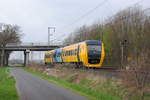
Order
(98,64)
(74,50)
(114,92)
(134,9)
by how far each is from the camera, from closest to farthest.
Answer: (114,92)
(98,64)
(74,50)
(134,9)

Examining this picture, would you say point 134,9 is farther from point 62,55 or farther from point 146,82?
point 146,82

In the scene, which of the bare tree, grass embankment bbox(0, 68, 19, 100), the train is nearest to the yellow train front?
the train

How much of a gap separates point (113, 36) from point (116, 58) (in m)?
4.16

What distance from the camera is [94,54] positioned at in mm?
35938

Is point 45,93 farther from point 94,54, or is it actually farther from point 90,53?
point 94,54

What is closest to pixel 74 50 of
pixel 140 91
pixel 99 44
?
pixel 99 44

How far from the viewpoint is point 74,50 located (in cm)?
4059

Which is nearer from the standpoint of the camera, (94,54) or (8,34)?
(94,54)

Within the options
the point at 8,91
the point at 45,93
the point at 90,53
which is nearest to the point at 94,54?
the point at 90,53

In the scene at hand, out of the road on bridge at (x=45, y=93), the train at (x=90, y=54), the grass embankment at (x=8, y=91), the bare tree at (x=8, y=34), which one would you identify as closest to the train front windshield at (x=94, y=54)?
the train at (x=90, y=54)

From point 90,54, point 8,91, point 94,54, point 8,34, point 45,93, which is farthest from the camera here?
point 8,34

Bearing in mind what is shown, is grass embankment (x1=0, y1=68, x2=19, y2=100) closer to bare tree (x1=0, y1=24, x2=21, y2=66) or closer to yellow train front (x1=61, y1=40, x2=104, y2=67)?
yellow train front (x1=61, y1=40, x2=104, y2=67)

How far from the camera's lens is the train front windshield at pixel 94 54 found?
35.6 metres

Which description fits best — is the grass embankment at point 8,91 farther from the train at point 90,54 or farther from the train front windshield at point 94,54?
the train front windshield at point 94,54
